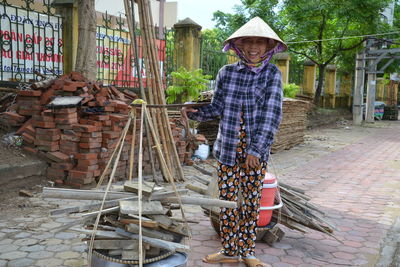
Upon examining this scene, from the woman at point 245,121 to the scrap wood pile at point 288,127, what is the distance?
538cm

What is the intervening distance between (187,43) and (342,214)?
618 cm

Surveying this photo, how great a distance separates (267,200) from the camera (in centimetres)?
379

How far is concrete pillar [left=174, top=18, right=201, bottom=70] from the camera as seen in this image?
392 inches

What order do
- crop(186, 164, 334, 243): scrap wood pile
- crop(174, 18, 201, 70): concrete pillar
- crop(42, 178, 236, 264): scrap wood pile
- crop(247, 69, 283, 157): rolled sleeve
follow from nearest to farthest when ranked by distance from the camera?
crop(42, 178, 236, 264): scrap wood pile, crop(247, 69, 283, 157): rolled sleeve, crop(186, 164, 334, 243): scrap wood pile, crop(174, 18, 201, 70): concrete pillar

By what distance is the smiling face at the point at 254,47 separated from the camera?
126 inches

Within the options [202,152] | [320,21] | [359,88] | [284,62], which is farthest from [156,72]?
[359,88]

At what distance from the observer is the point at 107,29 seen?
315 inches

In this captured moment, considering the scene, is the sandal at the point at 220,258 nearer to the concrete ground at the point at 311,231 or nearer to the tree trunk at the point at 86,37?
the concrete ground at the point at 311,231

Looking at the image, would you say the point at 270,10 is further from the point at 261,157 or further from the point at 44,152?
the point at 261,157

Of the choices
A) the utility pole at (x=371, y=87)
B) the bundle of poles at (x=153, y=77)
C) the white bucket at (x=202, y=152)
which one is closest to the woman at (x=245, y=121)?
the bundle of poles at (x=153, y=77)

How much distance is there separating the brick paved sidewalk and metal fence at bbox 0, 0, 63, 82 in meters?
4.19

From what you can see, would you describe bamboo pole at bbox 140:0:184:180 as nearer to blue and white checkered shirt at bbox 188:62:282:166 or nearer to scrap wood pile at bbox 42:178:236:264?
blue and white checkered shirt at bbox 188:62:282:166

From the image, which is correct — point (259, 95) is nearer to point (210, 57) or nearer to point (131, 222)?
point (131, 222)

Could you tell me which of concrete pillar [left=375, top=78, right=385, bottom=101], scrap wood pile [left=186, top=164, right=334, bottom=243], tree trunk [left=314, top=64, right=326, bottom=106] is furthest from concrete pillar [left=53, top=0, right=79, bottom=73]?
concrete pillar [left=375, top=78, right=385, bottom=101]
